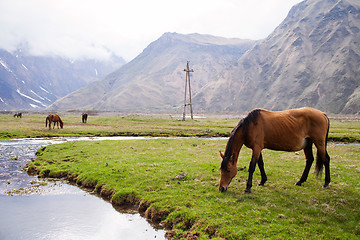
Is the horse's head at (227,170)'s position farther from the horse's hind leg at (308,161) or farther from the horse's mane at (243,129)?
the horse's hind leg at (308,161)

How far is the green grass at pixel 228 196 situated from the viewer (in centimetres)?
948

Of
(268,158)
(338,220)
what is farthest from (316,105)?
(338,220)

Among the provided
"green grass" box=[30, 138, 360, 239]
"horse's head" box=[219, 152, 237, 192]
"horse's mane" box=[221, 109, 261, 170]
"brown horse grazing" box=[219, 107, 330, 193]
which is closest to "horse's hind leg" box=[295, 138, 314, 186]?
"brown horse grazing" box=[219, 107, 330, 193]

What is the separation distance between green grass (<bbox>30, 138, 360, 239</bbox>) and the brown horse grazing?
3.91 ft

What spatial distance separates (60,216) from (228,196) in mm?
8230

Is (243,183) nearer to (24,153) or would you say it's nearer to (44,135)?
(24,153)

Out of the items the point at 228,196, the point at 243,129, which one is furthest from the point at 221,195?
the point at 243,129

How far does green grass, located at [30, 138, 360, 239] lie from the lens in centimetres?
948

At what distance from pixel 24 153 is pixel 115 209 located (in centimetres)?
1879

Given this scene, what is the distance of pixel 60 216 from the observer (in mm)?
12484

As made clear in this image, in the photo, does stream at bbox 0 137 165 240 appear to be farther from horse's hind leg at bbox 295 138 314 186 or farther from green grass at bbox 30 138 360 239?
horse's hind leg at bbox 295 138 314 186

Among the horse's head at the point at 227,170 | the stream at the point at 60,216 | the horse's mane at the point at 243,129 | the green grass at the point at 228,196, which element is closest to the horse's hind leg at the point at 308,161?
the green grass at the point at 228,196

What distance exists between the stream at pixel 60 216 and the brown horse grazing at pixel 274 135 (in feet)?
15.5

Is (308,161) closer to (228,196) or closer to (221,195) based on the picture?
(228,196)
